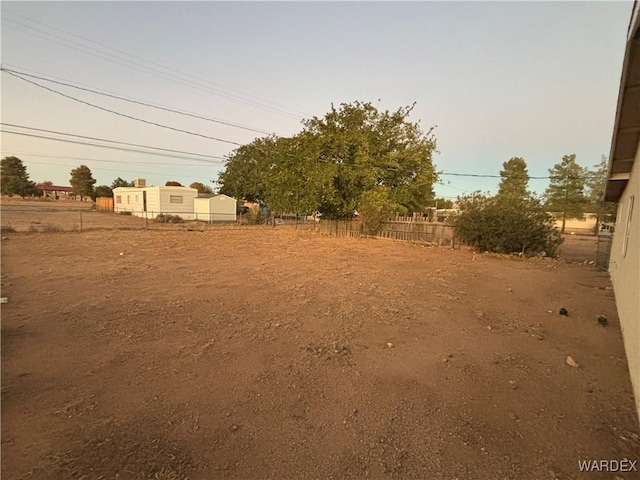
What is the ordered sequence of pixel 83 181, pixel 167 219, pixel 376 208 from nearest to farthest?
pixel 376 208 < pixel 167 219 < pixel 83 181

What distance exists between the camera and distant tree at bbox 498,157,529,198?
41647 mm

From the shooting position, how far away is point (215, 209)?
29875 mm

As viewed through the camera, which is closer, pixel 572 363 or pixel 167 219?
pixel 572 363

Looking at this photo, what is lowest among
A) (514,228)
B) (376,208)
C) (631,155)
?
(514,228)

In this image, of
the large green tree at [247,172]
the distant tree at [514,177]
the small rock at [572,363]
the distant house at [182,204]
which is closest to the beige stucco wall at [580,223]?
the distant tree at [514,177]

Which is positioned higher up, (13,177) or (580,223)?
(13,177)

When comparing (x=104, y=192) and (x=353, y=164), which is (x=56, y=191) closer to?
(x=104, y=192)

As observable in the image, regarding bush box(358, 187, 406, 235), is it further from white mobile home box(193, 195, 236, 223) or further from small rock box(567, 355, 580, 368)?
white mobile home box(193, 195, 236, 223)

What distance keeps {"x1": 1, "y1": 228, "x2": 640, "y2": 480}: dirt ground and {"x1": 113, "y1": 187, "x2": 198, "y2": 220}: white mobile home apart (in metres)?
22.9

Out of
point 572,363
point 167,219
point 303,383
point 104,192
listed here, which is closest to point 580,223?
point 572,363

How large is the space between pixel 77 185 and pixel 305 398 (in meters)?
85.3

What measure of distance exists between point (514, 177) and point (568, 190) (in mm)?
7943

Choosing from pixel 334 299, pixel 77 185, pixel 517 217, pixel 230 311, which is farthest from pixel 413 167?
pixel 77 185

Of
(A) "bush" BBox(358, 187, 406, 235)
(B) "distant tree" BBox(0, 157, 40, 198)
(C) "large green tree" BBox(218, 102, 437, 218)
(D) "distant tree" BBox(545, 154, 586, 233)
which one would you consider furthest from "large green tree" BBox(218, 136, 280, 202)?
(B) "distant tree" BBox(0, 157, 40, 198)
